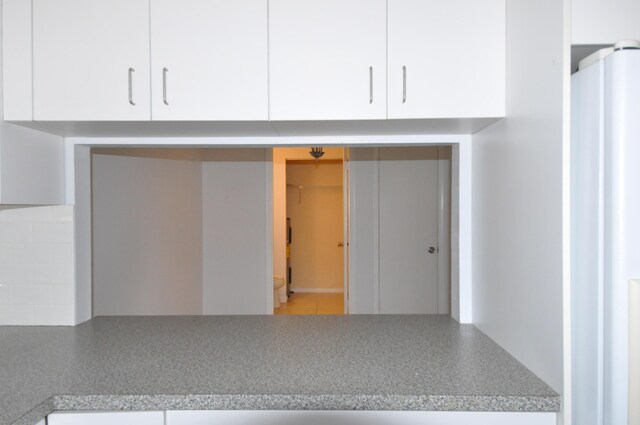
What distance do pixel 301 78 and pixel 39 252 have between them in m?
1.27

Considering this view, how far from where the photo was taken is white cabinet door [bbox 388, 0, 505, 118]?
1358mm

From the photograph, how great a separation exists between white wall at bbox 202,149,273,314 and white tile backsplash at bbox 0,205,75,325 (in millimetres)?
2687

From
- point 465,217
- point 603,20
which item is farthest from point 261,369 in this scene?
point 603,20

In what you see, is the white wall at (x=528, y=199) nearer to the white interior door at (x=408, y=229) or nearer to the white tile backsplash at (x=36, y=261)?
the white tile backsplash at (x=36, y=261)

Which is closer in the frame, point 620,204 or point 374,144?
point 620,204

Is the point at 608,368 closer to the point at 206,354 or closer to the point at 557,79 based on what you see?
the point at 557,79

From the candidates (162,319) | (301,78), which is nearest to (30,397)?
(162,319)

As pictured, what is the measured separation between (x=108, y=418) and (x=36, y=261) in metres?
0.90

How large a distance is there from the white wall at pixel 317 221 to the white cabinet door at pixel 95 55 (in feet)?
18.7

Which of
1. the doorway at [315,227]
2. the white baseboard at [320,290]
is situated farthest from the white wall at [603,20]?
the white baseboard at [320,290]

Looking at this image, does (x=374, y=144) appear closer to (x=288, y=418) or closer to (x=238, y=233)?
(x=288, y=418)

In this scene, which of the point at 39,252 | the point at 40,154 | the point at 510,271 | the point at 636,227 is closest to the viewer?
the point at 636,227

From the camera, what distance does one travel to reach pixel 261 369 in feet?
4.07

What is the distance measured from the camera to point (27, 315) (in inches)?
67.7
